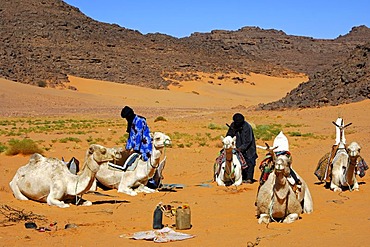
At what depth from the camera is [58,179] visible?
9555 millimetres

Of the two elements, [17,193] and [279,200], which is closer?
[279,200]

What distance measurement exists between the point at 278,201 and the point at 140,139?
12.6ft

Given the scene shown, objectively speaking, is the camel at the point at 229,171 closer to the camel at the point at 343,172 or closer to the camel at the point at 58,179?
the camel at the point at 343,172

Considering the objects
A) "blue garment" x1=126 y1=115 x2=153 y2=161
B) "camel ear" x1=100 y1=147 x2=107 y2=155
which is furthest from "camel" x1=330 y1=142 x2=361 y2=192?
"camel ear" x1=100 y1=147 x2=107 y2=155

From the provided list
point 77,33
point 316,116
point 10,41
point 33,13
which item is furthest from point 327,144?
point 33,13

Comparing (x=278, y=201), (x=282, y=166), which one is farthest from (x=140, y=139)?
(x=282, y=166)

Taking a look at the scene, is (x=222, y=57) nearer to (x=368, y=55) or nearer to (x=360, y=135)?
(x=368, y=55)

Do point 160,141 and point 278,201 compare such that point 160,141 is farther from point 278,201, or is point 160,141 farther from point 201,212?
point 278,201

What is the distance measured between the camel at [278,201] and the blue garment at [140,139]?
Result: 3.29 meters

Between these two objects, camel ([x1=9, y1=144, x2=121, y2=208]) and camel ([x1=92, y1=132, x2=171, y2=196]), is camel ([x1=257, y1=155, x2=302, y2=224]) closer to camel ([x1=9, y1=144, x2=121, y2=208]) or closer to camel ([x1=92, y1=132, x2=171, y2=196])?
camel ([x1=9, y1=144, x2=121, y2=208])

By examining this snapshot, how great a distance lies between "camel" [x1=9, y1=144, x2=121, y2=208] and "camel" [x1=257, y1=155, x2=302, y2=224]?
2531mm

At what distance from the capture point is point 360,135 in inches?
958

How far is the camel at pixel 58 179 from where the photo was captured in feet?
30.9

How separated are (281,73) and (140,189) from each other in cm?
10290
